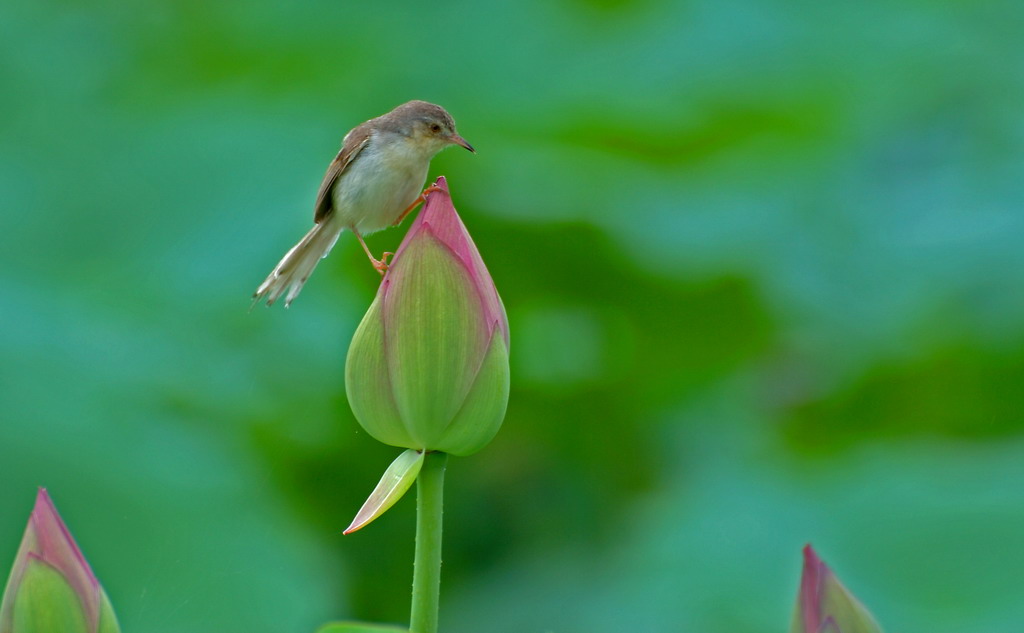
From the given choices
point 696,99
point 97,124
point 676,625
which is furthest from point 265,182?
point 676,625

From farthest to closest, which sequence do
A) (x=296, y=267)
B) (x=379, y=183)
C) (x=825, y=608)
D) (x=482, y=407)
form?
1. (x=379, y=183)
2. (x=296, y=267)
3. (x=482, y=407)
4. (x=825, y=608)

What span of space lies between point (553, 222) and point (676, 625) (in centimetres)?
35

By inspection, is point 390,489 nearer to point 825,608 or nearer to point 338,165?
point 825,608

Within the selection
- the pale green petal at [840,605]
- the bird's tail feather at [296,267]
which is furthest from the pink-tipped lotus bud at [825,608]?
the bird's tail feather at [296,267]

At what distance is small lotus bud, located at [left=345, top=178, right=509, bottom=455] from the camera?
17.2 inches

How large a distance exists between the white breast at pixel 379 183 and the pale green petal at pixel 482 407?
527 mm

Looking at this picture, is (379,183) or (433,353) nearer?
(433,353)

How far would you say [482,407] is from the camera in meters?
0.44

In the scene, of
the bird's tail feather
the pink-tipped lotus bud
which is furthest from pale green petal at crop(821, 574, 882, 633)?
the bird's tail feather

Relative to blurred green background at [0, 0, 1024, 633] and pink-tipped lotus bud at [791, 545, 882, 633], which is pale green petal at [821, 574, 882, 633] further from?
blurred green background at [0, 0, 1024, 633]

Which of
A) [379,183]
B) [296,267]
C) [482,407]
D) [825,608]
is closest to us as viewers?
[825,608]

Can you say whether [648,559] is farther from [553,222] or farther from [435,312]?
[435,312]

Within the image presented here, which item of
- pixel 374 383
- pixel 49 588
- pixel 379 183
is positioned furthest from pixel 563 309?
pixel 49 588

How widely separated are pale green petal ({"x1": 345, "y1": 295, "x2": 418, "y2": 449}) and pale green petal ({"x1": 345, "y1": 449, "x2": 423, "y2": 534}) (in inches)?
0.5
